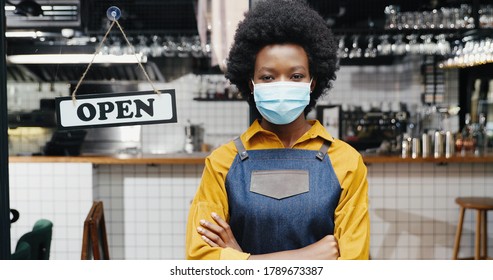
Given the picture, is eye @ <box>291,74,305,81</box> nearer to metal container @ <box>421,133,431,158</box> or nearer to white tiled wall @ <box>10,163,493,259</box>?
white tiled wall @ <box>10,163,493,259</box>

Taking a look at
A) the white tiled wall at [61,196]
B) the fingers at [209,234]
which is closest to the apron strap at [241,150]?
the fingers at [209,234]

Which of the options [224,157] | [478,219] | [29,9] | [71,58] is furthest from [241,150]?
[478,219]

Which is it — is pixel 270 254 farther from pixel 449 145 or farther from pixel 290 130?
pixel 449 145

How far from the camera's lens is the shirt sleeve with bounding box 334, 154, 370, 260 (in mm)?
1597

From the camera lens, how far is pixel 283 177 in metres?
1.67

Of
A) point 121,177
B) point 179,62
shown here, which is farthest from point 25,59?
point 179,62

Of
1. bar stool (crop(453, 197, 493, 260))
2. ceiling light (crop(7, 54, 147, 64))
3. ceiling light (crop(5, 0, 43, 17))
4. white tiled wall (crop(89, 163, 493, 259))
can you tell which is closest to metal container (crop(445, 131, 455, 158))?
white tiled wall (crop(89, 163, 493, 259))

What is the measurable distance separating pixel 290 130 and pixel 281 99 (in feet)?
0.45

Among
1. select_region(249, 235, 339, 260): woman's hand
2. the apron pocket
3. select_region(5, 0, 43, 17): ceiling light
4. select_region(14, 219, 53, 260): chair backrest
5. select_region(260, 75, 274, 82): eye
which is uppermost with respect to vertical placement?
select_region(5, 0, 43, 17): ceiling light

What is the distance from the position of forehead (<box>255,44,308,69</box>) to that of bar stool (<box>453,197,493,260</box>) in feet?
11.3

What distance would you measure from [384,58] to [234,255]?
676 centimetres
